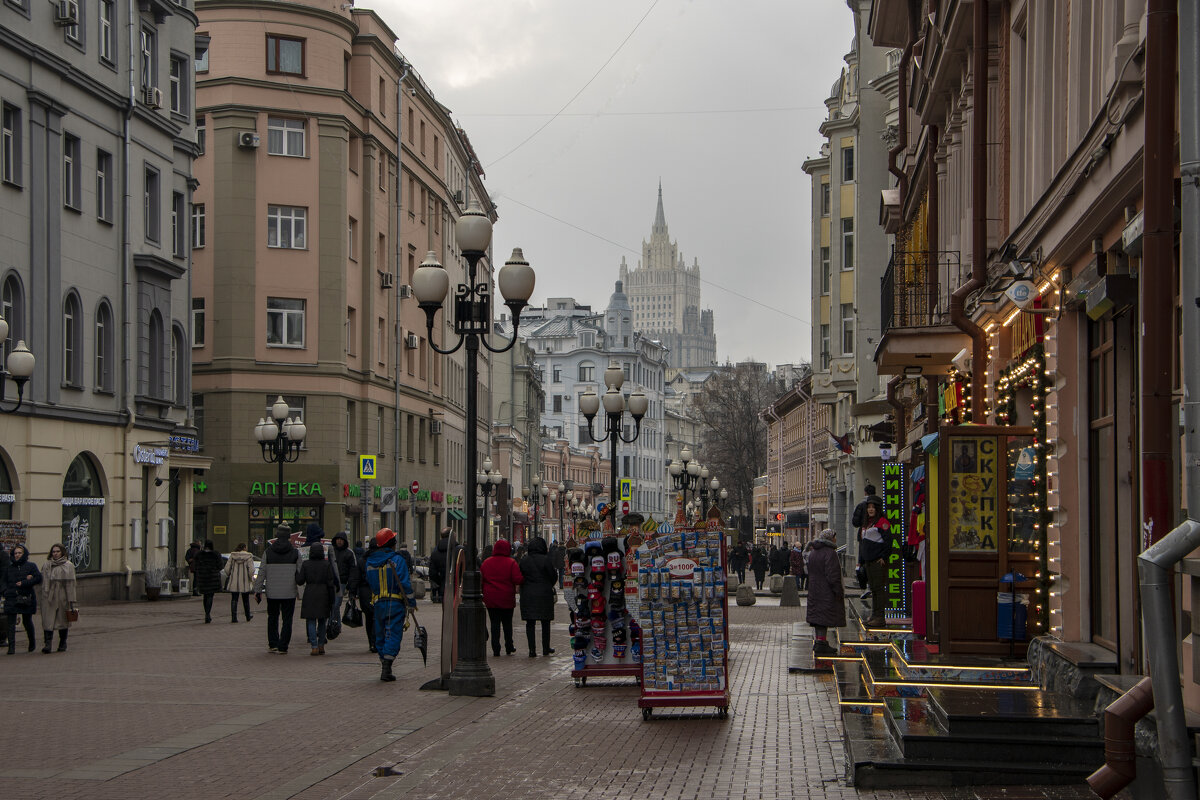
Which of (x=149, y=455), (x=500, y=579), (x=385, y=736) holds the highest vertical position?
(x=149, y=455)

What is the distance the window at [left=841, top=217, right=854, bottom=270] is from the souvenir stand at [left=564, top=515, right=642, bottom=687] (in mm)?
32967

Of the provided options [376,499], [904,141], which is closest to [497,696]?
[904,141]

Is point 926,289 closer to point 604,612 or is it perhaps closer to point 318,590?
point 604,612

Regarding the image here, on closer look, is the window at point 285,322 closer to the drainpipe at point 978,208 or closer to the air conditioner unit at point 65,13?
the air conditioner unit at point 65,13

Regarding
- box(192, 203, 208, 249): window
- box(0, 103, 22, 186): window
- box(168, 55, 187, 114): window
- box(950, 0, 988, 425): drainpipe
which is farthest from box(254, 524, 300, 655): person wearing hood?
box(192, 203, 208, 249): window

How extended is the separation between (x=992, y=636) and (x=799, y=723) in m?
2.66

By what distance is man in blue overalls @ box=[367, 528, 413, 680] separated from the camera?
16047 mm

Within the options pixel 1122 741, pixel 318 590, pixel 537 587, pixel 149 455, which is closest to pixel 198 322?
pixel 149 455

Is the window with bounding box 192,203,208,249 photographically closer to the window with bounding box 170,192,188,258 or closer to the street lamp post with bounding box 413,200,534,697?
the window with bounding box 170,192,188,258

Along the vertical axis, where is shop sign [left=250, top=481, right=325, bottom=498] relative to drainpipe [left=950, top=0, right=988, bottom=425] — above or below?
below

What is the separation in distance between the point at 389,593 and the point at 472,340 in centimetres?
308

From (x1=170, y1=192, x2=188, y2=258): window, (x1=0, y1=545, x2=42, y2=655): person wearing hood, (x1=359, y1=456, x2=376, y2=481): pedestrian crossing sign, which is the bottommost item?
(x1=0, y1=545, x2=42, y2=655): person wearing hood

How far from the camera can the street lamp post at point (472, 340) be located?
1483 cm

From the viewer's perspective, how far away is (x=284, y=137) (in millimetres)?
46219
